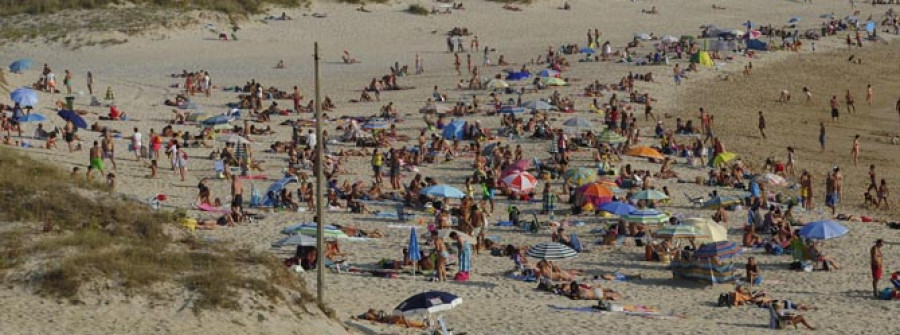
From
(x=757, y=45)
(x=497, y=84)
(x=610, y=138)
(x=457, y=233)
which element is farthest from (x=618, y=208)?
(x=757, y=45)

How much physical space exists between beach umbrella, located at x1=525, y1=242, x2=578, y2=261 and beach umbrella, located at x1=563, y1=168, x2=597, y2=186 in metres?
5.10

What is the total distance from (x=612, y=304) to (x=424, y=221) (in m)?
6.79

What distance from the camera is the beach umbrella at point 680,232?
2375cm

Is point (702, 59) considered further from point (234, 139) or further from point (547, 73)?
point (234, 139)

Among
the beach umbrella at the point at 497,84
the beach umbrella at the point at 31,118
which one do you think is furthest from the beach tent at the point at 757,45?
the beach umbrella at the point at 31,118

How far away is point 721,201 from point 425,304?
35.7ft

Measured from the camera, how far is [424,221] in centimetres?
2666

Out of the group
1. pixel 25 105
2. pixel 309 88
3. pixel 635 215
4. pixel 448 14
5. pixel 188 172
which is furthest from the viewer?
pixel 448 14

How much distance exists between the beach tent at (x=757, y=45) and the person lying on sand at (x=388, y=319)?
3816cm

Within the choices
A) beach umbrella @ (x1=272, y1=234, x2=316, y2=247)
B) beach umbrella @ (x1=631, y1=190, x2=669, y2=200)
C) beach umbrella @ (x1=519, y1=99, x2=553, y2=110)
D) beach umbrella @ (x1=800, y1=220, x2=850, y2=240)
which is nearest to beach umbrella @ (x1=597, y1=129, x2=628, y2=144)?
beach umbrella @ (x1=519, y1=99, x2=553, y2=110)

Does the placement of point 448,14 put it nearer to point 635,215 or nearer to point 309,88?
point 309,88

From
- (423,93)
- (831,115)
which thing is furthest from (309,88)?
(831,115)

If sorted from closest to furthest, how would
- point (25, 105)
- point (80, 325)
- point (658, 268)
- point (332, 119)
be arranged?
point (80, 325), point (658, 268), point (25, 105), point (332, 119)

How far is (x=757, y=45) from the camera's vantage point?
54.5m
